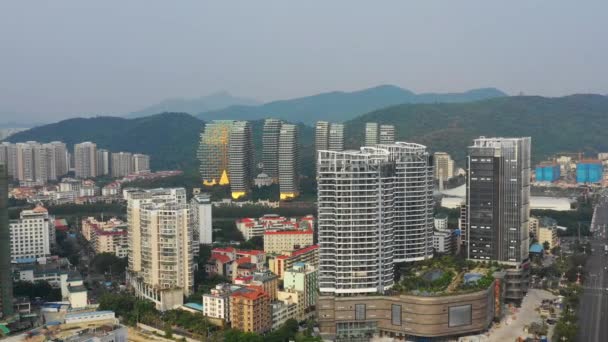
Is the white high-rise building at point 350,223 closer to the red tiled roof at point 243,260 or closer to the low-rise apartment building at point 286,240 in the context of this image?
the red tiled roof at point 243,260

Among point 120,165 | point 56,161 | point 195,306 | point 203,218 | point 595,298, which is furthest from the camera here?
point 120,165

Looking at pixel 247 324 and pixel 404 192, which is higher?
pixel 404 192

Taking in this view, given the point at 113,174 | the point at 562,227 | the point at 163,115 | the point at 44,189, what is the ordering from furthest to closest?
the point at 163,115 → the point at 113,174 → the point at 44,189 → the point at 562,227

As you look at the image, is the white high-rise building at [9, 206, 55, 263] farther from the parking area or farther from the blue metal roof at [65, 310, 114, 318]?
the parking area

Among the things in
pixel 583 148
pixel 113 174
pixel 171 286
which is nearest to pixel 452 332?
pixel 171 286

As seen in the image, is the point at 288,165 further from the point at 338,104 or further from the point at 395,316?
the point at 338,104

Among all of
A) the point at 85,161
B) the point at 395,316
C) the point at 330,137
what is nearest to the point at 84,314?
the point at 395,316

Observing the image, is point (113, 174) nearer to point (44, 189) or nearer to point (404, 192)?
point (44, 189)
